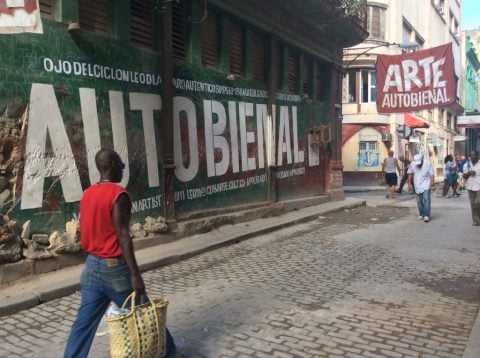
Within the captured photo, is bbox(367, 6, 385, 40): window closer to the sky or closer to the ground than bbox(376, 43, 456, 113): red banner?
closer to the sky

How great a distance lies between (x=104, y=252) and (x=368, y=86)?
24669 millimetres

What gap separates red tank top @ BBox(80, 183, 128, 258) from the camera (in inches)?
130

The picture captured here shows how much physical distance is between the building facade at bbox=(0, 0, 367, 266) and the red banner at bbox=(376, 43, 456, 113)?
1.90m

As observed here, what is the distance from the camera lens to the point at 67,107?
6.84 m

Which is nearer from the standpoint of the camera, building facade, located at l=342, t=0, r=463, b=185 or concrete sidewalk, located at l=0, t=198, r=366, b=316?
concrete sidewalk, located at l=0, t=198, r=366, b=316

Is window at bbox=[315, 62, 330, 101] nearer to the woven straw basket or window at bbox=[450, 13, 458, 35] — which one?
the woven straw basket

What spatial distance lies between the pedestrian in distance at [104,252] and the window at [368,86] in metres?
24.3

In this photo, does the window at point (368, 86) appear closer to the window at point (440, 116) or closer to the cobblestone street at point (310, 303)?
the window at point (440, 116)

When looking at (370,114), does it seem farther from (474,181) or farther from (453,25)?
(453,25)

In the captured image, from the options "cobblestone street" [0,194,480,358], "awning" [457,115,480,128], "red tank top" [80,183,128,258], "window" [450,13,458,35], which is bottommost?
"cobblestone street" [0,194,480,358]

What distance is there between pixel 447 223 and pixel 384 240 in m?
3.20

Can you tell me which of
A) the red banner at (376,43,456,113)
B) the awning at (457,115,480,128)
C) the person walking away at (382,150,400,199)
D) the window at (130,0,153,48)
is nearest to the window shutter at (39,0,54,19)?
the window at (130,0,153,48)

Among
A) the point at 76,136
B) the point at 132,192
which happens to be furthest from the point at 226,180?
the point at 76,136

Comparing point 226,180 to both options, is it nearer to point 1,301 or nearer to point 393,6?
point 1,301
